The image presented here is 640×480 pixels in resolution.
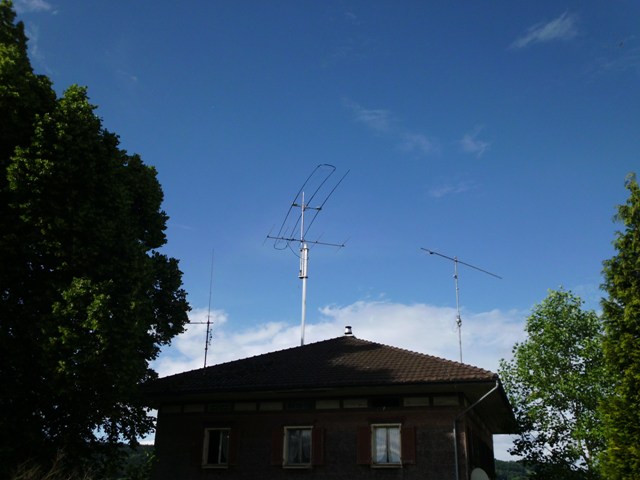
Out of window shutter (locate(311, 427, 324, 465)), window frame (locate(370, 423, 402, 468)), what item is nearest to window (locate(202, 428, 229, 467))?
window shutter (locate(311, 427, 324, 465))

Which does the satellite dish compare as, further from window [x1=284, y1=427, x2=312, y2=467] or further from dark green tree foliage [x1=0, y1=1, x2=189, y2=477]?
dark green tree foliage [x1=0, y1=1, x2=189, y2=477]

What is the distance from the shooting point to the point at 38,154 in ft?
51.0

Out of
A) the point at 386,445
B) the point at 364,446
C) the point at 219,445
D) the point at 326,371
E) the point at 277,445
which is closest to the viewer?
the point at 386,445

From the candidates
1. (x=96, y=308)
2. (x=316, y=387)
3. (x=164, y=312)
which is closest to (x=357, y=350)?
(x=316, y=387)

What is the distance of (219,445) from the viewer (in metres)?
20.6

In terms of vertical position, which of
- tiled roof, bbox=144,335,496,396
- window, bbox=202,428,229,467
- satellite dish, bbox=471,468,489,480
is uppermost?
tiled roof, bbox=144,335,496,396

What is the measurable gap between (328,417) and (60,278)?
9.46 meters

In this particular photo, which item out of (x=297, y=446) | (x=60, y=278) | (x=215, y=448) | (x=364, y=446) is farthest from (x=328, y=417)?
(x=60, y=278)

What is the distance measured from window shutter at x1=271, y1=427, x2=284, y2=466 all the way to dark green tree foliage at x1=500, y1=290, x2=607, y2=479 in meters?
13.9

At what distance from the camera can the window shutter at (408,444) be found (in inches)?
706

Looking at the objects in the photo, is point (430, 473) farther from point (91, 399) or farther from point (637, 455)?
point (91, 399)

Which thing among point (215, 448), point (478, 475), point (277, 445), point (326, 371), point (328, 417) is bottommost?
point (478, 475)

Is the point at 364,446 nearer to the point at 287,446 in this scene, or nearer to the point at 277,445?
the point at 287,446

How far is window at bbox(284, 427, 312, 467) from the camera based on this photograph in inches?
758
